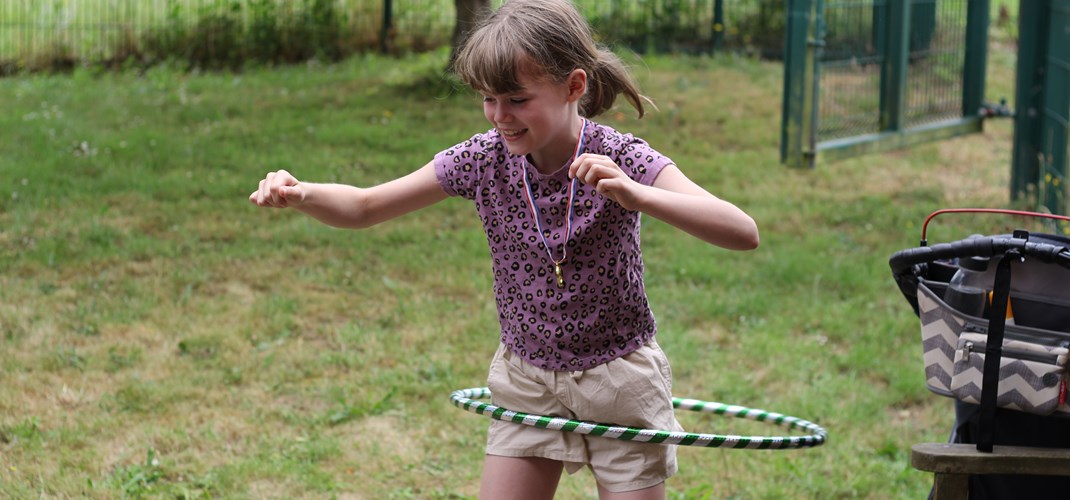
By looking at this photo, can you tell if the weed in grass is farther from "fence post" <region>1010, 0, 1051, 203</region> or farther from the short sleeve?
"fence post" <region>1010, 0, 1051, 203</region>

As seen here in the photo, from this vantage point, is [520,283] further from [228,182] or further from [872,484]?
[228,182]

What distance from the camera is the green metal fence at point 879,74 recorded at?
6.83 m

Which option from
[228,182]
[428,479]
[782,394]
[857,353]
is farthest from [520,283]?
[228,182]

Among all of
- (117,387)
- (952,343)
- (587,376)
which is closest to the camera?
(952,343)

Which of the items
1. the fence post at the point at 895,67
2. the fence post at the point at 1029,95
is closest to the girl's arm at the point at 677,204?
the fence post at the point at 895,67

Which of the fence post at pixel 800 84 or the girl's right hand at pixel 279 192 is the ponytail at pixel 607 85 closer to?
the girl's right hand at pixel 279 192

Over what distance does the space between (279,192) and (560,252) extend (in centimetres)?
67

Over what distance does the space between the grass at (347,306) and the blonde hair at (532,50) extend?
1454 millimetres

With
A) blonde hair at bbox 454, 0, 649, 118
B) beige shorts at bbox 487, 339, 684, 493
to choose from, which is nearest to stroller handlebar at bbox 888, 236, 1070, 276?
beige shorts at bbox 487, 339, 684, 493

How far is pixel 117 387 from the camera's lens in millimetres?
4977

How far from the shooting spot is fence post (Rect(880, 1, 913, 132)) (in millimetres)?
7262

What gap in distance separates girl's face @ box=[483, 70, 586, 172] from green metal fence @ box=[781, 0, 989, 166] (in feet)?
13.6

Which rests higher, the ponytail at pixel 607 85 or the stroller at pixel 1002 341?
the ponytail at pixel 607 85

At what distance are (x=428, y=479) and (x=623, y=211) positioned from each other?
5.97 ft
